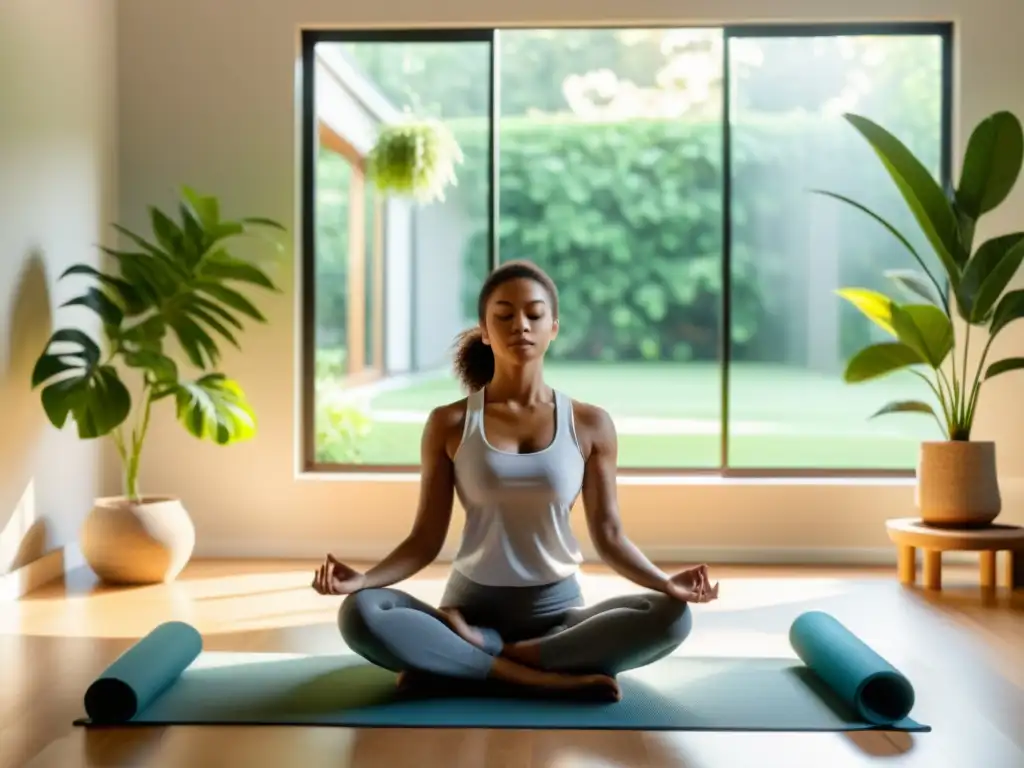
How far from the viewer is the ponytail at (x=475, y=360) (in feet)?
10.2

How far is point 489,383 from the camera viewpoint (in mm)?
3055

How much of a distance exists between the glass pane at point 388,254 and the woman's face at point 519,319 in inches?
90.5

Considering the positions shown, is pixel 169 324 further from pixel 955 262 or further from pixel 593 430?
pixel 955 262

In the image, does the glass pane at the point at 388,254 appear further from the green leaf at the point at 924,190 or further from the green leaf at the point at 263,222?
the green leaf at the point at 924,190

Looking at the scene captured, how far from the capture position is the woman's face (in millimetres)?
Result: 2902

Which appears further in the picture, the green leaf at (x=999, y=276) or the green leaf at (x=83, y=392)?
the green leaf at (x=999, y=276)

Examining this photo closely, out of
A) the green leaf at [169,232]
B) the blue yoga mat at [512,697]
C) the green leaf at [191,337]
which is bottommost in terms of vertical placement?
the blue yoga mat at [512,697]

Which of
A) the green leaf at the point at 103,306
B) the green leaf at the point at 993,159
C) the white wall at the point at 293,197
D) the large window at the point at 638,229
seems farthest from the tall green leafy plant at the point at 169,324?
Answer: the green leaf at the point at 993,159

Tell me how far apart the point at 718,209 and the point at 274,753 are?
3.32 m

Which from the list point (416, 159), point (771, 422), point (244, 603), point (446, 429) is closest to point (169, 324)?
point (244, 603)

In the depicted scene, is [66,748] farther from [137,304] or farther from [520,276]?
[137,304]

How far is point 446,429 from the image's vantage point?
296 cm

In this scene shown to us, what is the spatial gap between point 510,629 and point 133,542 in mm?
1954

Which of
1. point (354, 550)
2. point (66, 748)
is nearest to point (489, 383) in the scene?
point (66, 748)
